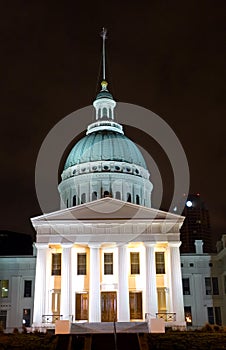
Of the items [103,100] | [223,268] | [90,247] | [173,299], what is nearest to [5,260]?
[90,247]

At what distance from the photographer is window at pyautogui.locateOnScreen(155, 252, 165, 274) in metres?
49.5

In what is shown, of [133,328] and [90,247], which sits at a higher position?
[90,247]

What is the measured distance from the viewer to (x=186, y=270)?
5778cm

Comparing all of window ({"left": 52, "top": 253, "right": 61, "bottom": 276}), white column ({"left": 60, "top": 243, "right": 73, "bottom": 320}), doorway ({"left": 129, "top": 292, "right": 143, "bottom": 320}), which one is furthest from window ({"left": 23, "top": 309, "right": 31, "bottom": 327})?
doorway ({"left": 129, "top": 292, "right": 143, "bottom": 320})

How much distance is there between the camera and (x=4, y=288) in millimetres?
56719

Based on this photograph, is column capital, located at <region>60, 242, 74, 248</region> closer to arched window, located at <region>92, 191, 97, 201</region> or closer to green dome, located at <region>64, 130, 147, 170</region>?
arched window, located at <region>92, 191, 97, 201</region>

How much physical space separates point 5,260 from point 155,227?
65.9ft

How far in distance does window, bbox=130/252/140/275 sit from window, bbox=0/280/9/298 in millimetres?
16437

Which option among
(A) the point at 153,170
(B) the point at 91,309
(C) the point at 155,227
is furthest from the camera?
(A) the point at 153,170

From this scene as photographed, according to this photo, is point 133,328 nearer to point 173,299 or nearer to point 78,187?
point 173,299

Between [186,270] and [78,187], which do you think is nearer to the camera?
[186,270]

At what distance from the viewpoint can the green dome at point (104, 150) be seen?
225 feet

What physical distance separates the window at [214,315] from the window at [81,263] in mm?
16903

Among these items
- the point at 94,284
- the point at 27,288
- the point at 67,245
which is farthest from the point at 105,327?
the point at 27,288
